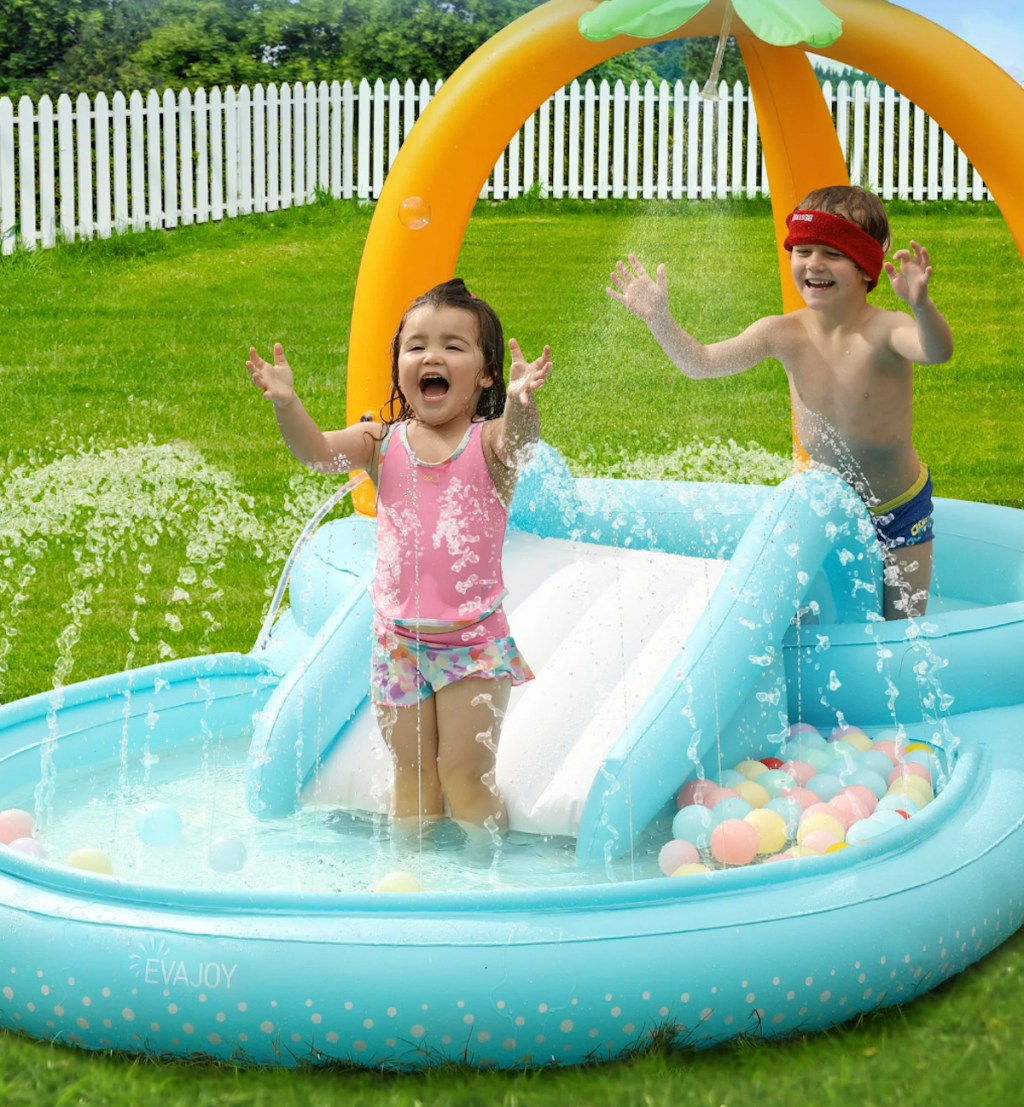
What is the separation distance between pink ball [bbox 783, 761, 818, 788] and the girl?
0.67 meters

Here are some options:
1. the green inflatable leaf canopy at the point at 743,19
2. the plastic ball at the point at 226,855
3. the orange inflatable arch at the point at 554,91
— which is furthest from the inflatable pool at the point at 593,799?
the green inflatable leaf canopy at the point at 743,19

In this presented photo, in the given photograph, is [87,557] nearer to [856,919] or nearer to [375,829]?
[375,829]

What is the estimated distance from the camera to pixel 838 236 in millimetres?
4445

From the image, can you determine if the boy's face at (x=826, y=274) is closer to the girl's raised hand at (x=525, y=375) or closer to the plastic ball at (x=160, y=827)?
the girl's raised hand at (x=525, y=375)

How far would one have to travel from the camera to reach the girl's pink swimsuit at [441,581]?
3629 mm

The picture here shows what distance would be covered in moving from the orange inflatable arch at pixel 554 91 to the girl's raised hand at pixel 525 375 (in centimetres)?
185

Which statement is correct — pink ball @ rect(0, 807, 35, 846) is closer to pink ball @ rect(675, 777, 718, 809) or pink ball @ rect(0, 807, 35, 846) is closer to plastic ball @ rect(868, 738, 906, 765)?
pink ball @ rect(675, 777, 718, 809)

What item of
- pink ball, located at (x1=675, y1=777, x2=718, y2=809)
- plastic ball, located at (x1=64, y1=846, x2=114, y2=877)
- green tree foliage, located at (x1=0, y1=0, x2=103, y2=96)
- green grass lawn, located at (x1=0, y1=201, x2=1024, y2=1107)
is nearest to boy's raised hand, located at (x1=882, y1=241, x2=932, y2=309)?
pink ball, located at (x1=675, y1=777, x2=718, y2=809)

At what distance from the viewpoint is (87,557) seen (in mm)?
6637

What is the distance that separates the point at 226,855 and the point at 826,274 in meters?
2.10

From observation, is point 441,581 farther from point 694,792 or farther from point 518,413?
point 694,792

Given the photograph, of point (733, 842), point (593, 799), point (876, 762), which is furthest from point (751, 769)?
point (593, 799)

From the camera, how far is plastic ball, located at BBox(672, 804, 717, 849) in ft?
11.8

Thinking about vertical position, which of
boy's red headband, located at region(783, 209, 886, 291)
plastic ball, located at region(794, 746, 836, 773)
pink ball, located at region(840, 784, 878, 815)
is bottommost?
pink ball, located at region(840, 784, 878, 815)
